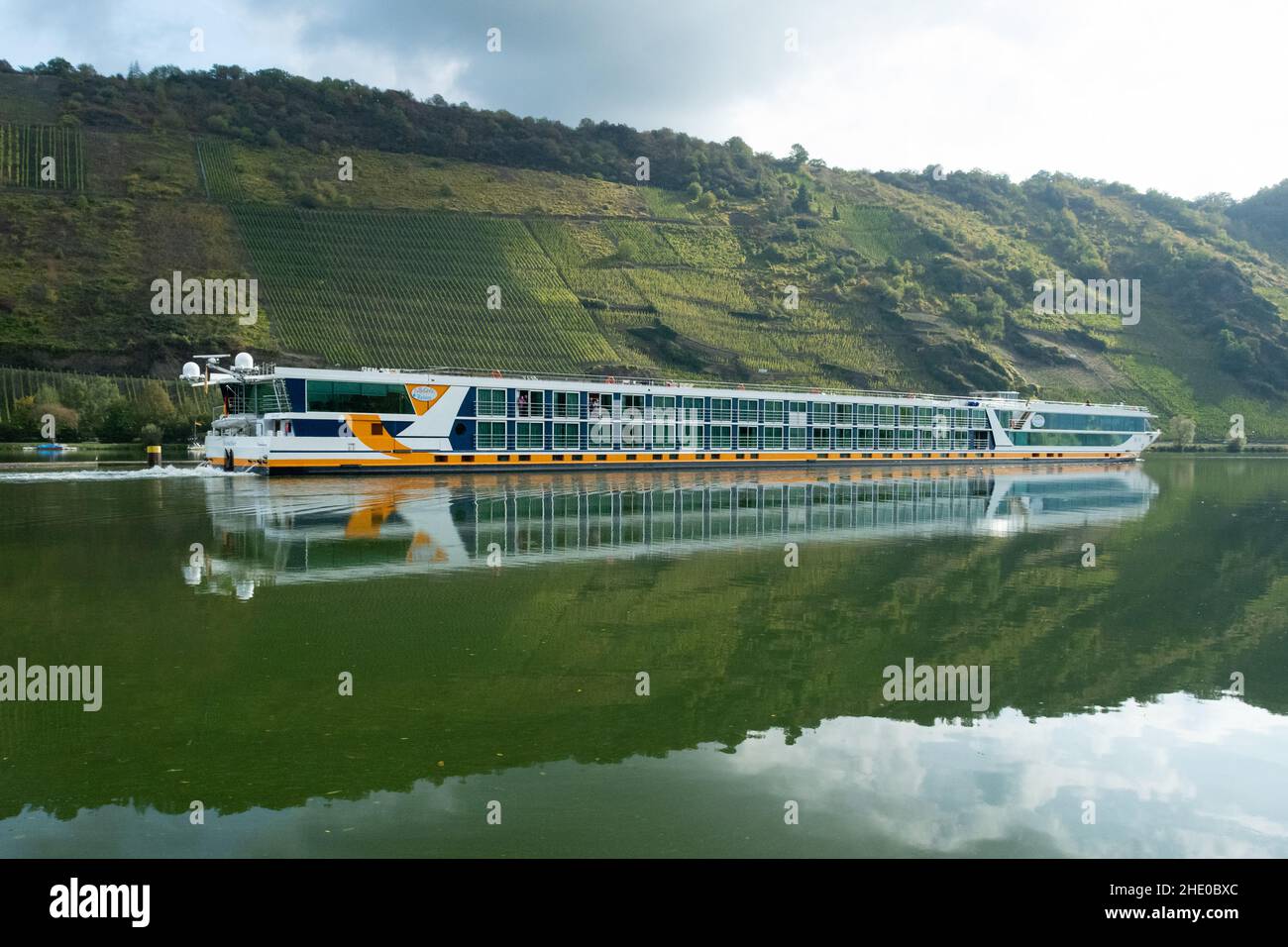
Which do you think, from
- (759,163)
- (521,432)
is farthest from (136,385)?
(759,163)

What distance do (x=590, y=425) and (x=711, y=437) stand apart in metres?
8.79

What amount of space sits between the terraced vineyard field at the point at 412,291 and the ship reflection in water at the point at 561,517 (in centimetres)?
3898

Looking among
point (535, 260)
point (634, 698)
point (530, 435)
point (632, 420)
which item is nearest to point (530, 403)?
point (530, 435)

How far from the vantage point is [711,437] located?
5894 cm

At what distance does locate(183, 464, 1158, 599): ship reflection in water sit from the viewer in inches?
701

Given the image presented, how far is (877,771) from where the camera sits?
25.1ft

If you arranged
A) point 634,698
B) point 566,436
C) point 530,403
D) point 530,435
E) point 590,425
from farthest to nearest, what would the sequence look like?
point 590,425 → point 566,436 → point 530,435 → point 530,403 → point 634,698

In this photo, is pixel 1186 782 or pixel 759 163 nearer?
pixel 1186 782

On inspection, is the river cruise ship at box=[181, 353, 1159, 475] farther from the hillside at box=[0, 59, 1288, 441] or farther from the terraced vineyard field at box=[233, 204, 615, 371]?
the hillside at box=[0, 59, 1288, 441]

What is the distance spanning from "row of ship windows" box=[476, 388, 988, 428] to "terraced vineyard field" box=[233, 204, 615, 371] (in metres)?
26.3

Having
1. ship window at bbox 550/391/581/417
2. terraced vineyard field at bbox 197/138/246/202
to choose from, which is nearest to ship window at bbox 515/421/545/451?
ship window at bbox 550/391/581/417

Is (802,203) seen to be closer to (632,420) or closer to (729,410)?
(729,410)
